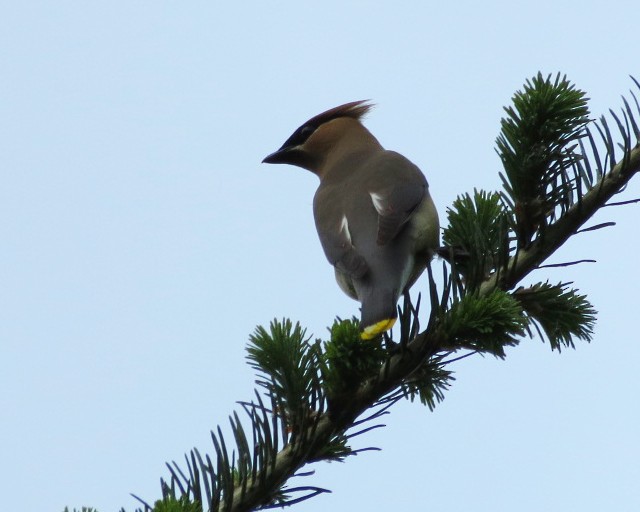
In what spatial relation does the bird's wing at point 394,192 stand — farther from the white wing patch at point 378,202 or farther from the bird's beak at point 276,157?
the bird's beak at point 276,157

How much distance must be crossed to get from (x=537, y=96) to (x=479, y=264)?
16.9 inches

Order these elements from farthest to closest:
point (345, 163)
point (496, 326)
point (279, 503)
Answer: point (345, 163), point (496, 326), point (279, 503)

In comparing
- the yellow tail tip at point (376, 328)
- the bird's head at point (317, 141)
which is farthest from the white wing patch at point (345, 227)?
the bird's head at point (317, 141)

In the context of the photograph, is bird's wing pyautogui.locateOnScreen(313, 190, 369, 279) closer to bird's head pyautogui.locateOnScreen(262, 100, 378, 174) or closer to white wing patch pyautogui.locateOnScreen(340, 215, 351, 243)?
white wing patch pyautogui.locateOnScreen(340, 215, 351, 243)

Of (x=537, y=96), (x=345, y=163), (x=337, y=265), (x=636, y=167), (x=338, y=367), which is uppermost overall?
(x=345, y=163)

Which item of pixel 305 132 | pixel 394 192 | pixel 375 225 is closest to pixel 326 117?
pixel 305 132

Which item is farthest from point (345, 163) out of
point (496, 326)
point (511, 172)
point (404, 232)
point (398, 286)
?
point (496, 326)

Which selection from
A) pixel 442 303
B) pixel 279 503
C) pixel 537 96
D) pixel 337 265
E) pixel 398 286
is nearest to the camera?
pixel 279 503

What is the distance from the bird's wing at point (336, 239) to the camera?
3262 mm

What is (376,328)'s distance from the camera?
2086mm

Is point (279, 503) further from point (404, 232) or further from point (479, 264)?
point (404, 232)

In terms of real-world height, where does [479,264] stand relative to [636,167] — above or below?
below

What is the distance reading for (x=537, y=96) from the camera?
7.38 ft

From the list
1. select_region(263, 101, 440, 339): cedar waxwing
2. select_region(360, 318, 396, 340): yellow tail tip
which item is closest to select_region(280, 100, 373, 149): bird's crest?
select_region(263, 101, 440, 339): cedar waxwing
